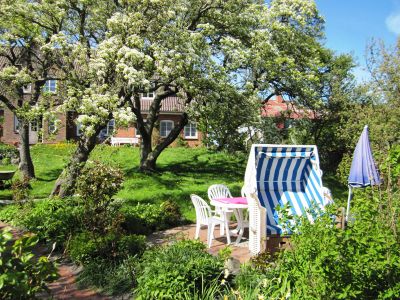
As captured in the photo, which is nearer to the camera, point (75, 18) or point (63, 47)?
point (63, 47)

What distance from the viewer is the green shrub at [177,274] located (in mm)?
4973

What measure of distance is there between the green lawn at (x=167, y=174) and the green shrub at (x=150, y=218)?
73 centimetres

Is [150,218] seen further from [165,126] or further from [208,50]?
[165,126]

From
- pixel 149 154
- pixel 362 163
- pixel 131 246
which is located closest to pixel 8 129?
pixel 149 154

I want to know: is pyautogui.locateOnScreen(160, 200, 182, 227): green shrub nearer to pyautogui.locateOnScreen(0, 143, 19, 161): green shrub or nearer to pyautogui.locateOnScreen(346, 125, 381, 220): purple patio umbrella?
pyautogui.locateOnScreen(346, 125, 381, 220): purple patio umbrella

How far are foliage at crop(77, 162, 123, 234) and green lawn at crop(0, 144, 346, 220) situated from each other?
3.98 meters

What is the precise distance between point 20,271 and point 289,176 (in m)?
6.48

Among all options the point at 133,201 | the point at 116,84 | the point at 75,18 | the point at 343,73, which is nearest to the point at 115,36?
the point at 116,84

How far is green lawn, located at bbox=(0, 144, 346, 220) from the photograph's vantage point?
1444cm

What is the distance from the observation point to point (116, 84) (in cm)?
1206

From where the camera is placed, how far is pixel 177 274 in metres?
5.12

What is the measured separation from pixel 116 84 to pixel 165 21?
2494 mm

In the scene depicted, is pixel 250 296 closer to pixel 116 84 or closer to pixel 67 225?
pixel 67 225

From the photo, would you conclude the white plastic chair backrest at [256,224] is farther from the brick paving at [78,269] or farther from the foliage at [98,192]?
the foliage at [98,192]
